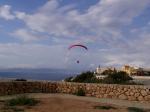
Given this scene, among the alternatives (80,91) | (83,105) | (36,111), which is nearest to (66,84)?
(80,91)

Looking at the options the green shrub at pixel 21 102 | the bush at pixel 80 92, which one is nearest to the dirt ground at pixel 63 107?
the green shrub at pixel 21 102

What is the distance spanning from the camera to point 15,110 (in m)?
15.7

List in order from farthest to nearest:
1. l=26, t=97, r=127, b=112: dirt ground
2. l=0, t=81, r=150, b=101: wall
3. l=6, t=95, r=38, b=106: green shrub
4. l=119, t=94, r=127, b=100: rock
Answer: l=119, t=94, r=127, b=100: rock
l=0, t=81, r=150, b=101: wall
l=6, t=95, r=38, b=106: green shrub
l=26, t=97, r=127, b=112: dirt ground

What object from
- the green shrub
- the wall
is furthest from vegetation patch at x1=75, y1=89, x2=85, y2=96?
the green shrub

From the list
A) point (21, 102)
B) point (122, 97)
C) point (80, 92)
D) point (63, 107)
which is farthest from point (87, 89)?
point (63, 107)

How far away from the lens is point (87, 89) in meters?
23.8

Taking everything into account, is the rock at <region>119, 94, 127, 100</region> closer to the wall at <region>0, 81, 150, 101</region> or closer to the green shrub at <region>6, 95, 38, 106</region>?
the wall at <region>0, 81, 150, 101</region>

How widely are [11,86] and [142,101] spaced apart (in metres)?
7.83

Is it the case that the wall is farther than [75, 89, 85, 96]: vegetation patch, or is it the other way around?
[75, 89, 85, 96]: vegetation patch

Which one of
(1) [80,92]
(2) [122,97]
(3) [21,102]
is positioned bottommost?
(3) [21,102]

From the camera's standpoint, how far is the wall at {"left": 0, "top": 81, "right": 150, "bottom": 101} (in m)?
21.5

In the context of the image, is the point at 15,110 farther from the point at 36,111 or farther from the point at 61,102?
the point at 61,102

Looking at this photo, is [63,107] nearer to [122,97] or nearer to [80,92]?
[122,97]

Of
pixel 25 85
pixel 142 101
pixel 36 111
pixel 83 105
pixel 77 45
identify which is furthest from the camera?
pixel 77 45
